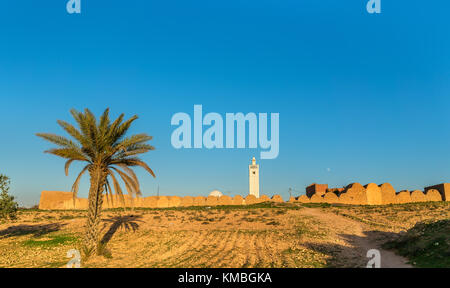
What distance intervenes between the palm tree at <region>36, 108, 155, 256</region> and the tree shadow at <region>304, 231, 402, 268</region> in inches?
410

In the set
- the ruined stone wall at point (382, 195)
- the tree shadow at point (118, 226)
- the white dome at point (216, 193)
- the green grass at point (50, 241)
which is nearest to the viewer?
the green grass at point (50, 241)

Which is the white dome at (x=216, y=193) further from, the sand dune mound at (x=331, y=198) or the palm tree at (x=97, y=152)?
the palm tree at (x=97, y=152)

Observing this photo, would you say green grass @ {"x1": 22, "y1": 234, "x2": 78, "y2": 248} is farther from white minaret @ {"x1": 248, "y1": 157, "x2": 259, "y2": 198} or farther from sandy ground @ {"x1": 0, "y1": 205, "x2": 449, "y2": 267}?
white minaret @ {"x1": 248, "y1": 157, "x2": 259, "y2": 198}

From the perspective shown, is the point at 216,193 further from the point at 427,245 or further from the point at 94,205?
the point at 427,245

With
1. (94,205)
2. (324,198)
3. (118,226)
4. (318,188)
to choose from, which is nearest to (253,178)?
(318,188)

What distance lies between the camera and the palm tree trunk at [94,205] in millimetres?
15023

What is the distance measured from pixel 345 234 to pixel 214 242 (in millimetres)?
10078

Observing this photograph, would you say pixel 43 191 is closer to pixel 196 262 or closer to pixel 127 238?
pixel 127 238

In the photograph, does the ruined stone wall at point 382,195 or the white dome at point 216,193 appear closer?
the ruined stone wall at point 382,195

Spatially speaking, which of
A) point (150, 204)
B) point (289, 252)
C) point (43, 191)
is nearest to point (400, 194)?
point (289, 252)

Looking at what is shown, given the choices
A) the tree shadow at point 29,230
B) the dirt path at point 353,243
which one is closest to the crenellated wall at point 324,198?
the tree shadow at point 29,230

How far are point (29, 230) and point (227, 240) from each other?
18.8 metres

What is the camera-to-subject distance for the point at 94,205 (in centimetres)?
1533

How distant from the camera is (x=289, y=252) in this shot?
1630 cm
